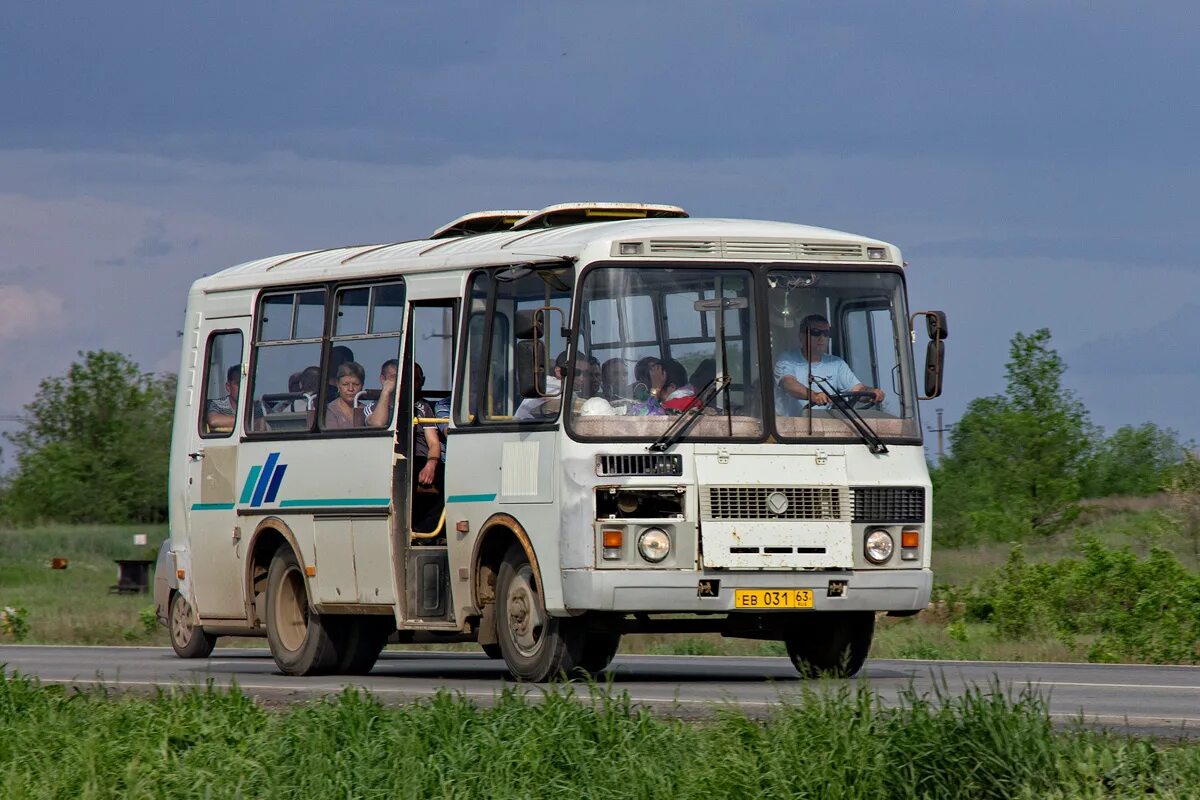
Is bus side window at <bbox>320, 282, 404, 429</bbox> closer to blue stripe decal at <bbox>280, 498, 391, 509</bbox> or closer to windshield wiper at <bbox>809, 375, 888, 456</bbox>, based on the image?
blue stripe decal at <bbox>280, 498, 391, 509</bbox>

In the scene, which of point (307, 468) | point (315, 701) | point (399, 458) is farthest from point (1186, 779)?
point (307, 468)

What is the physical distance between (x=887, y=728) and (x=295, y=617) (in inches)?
372

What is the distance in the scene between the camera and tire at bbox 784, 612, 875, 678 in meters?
15.6

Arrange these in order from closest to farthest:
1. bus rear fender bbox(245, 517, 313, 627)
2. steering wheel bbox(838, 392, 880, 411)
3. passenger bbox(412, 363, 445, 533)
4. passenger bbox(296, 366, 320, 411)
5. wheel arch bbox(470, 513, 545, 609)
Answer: steering wheel bbox(838, 392, 880, 411) → wheel arch bbox(470, 513, 545, 609) → passenger bbox(412, 363, 445, 533) → passenger bbox(296, 366, 320, 411) → bus rear fender bbox(245, 517, 313, 627)

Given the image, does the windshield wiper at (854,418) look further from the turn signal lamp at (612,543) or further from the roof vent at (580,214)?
A: the roof vent at (580,214)

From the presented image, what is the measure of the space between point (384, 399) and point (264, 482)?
1863mm

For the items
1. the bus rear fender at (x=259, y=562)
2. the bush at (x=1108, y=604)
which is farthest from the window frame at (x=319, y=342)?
the bush at (x=1108, y=604)

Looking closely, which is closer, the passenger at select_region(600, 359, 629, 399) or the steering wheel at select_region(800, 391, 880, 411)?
the passenger at select_region(600, 359, 629, 399)

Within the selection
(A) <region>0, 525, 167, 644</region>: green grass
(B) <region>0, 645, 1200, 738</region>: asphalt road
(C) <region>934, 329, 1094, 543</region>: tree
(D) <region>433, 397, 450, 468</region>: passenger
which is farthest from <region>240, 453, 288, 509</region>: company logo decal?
(C) <region>934, 329, 1094, 543</region>: tree

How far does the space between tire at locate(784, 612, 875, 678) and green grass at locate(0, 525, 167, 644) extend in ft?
43.9

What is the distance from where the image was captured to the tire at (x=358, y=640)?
57.4 feet

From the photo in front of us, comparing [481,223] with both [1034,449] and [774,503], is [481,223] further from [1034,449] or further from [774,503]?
[1034,449]

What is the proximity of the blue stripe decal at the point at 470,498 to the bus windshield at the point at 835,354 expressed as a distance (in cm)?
214

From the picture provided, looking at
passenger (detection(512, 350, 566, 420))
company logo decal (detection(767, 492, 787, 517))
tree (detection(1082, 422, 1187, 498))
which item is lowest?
company logo decal (detection(767, 492, 787, 517))
